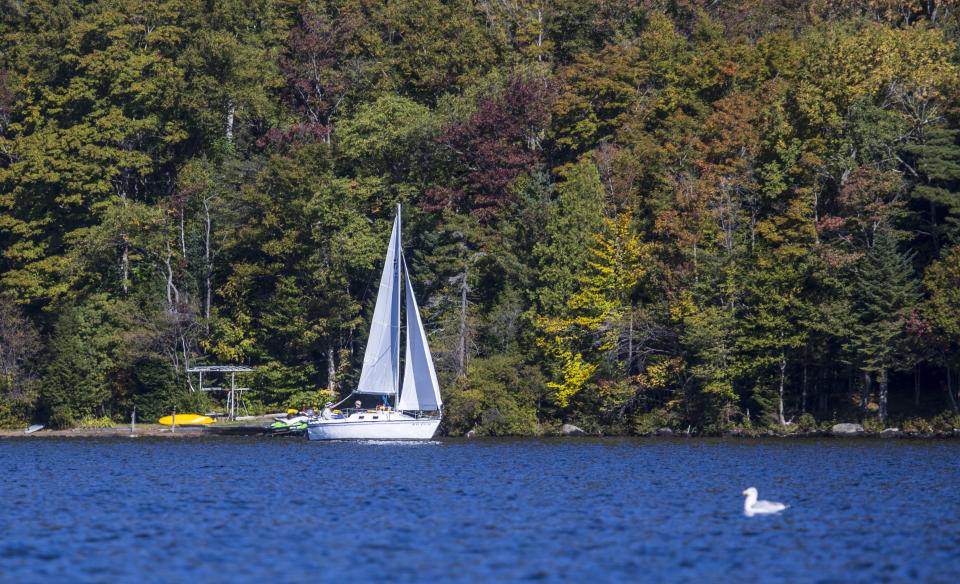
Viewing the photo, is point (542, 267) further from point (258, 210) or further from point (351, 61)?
point (351, 61)

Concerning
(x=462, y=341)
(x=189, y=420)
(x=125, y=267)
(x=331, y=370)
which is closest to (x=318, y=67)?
(x=125, y=267)

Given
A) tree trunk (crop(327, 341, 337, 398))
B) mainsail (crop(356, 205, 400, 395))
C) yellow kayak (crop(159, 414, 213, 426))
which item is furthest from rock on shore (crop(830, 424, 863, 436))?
yellow kayak (crop(159, 414, 213, 426))

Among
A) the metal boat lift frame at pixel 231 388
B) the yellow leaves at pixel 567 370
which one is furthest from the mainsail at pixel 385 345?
the metal boat lift frame at pixel 231 388

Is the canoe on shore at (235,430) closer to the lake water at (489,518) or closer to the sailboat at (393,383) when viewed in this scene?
the sailboat at (393,383)

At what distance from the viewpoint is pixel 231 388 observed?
74.1 metres

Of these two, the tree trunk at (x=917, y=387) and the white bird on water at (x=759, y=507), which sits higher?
the tree trunk at (x=917, y=387)

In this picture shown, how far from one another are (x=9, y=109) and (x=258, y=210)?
19.1 m

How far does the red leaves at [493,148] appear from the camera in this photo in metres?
73.8

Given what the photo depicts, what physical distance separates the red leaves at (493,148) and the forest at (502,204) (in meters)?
0.22

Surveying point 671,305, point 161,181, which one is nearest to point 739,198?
point 671,305

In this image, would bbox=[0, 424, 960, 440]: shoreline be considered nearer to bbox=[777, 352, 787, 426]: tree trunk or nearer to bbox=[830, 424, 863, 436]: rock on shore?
bbox=[830, 424, 863, 436]: rock on shore

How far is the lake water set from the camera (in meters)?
22.6

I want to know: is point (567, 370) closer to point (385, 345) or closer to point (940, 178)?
point (385, 345)

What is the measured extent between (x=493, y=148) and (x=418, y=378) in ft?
60.0
